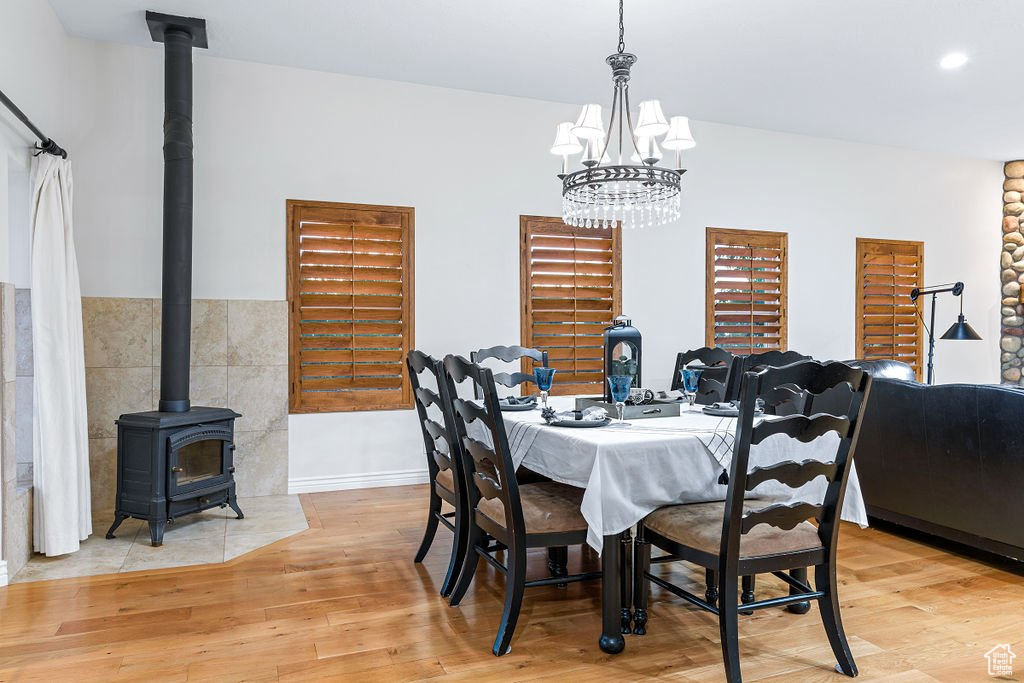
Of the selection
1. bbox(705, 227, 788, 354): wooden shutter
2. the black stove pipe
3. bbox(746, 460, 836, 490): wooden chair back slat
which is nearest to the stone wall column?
bbox(705, 227, 788, 354): wooden shutter

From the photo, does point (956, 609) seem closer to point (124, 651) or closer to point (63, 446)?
point (124, 651)

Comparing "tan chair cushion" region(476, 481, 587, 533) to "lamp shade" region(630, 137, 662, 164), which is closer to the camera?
"tan chair cushion" region(476, 481, 587, 533)

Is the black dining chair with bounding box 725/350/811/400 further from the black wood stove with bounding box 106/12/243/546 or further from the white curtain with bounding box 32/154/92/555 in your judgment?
the white curtain with bounding box 32/154/92/555

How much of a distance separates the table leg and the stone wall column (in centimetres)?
685

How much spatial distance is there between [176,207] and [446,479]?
7.56 ft

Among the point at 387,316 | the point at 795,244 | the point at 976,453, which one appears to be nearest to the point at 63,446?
the point at 387,316

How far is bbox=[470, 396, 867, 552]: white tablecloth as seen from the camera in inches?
91.7

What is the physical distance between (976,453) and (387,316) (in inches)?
140

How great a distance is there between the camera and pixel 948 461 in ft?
11.0

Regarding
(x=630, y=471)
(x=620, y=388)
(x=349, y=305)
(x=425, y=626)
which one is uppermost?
(x=349, y=305)

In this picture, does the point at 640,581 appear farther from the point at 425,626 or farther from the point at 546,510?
the point at 425,626

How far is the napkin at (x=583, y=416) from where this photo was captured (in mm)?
2726

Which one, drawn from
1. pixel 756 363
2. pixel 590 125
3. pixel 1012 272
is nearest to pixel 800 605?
pixel 756 363

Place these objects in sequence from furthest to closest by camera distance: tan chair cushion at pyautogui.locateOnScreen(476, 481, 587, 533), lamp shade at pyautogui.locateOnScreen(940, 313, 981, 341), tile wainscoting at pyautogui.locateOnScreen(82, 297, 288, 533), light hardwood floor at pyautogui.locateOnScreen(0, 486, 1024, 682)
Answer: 1. lamp shade at pyautogui.locateOnScreen(940, 313, 981, 341)
2. tile wainscoting at pyautogui.locateOnScreen(82, 297, 288, 533)
3. tan chair cushion at pyautogui.locateOnScreen(476, 481, 587, 533)
4. light hardwood floor at pyautogui.locateOnScreen(0, 486, 1024, 682)
